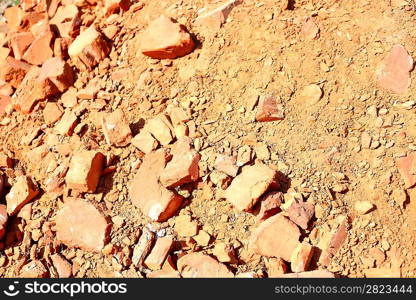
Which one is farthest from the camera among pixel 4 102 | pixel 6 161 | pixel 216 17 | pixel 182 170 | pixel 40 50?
pixel 40 50

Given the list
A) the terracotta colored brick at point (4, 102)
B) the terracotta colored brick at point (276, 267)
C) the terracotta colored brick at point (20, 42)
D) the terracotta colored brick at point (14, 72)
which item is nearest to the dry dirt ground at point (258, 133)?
the terracotta colored brick at point (276, 267)

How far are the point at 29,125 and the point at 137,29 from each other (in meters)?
1.08

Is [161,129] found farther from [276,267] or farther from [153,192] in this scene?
[276,267]

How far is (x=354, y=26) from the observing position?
12.2 ft

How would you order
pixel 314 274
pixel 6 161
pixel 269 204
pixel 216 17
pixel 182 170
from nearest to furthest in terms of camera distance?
pixel 314 274 → pixel 269 204 → pixel 182 170 → pixel 6 161 → pixel 216 17

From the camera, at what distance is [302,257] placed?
3010 mm

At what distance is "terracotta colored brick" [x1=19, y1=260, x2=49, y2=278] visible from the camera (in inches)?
127

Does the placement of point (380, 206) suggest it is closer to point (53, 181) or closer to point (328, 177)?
point (328, 177)

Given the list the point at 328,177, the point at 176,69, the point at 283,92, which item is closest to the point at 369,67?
the point at 283,92

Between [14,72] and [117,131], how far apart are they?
126 centimetres

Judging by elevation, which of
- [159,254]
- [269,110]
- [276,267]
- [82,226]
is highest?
[269,110]

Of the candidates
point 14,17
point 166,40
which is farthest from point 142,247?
point 14,17

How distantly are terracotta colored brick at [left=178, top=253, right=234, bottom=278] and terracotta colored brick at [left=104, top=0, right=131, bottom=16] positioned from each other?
2141mm

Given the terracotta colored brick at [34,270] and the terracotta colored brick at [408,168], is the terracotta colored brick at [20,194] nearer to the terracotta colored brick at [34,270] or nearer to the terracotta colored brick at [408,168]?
the terracotta colored brick at [34,270]
